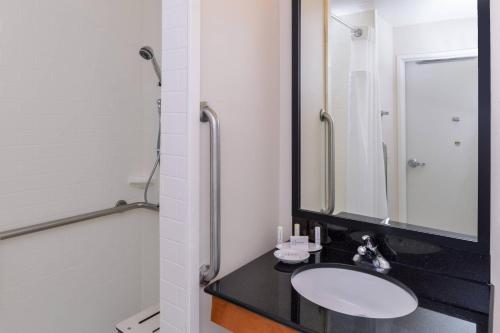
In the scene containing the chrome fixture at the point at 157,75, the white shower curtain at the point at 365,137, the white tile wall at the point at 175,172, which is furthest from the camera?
the chrome fixture at the point at 157,75

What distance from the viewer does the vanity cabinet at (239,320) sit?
0.91m

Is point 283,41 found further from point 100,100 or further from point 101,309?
point 101,309

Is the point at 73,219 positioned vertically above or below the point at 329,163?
below

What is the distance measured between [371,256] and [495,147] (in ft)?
1.74

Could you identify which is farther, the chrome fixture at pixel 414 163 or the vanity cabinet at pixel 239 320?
the chrome fixture at pixel 414 163

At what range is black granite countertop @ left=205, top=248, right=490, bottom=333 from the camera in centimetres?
84

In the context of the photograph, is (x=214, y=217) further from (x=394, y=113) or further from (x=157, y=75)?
(x=157, y=75)

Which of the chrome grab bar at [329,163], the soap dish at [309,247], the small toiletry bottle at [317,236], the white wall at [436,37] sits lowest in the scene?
the soap dish at [309,247]

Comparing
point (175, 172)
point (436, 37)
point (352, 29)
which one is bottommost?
point (175, 172)

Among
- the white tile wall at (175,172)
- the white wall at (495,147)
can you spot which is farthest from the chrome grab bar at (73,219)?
the white wall at (495,147)

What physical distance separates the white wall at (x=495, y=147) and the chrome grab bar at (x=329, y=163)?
54cm

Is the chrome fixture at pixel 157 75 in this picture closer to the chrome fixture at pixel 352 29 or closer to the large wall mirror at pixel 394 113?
the large wall mirror at pixel 394 113

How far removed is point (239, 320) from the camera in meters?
0.98

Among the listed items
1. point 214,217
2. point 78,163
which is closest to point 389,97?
point 214,217
